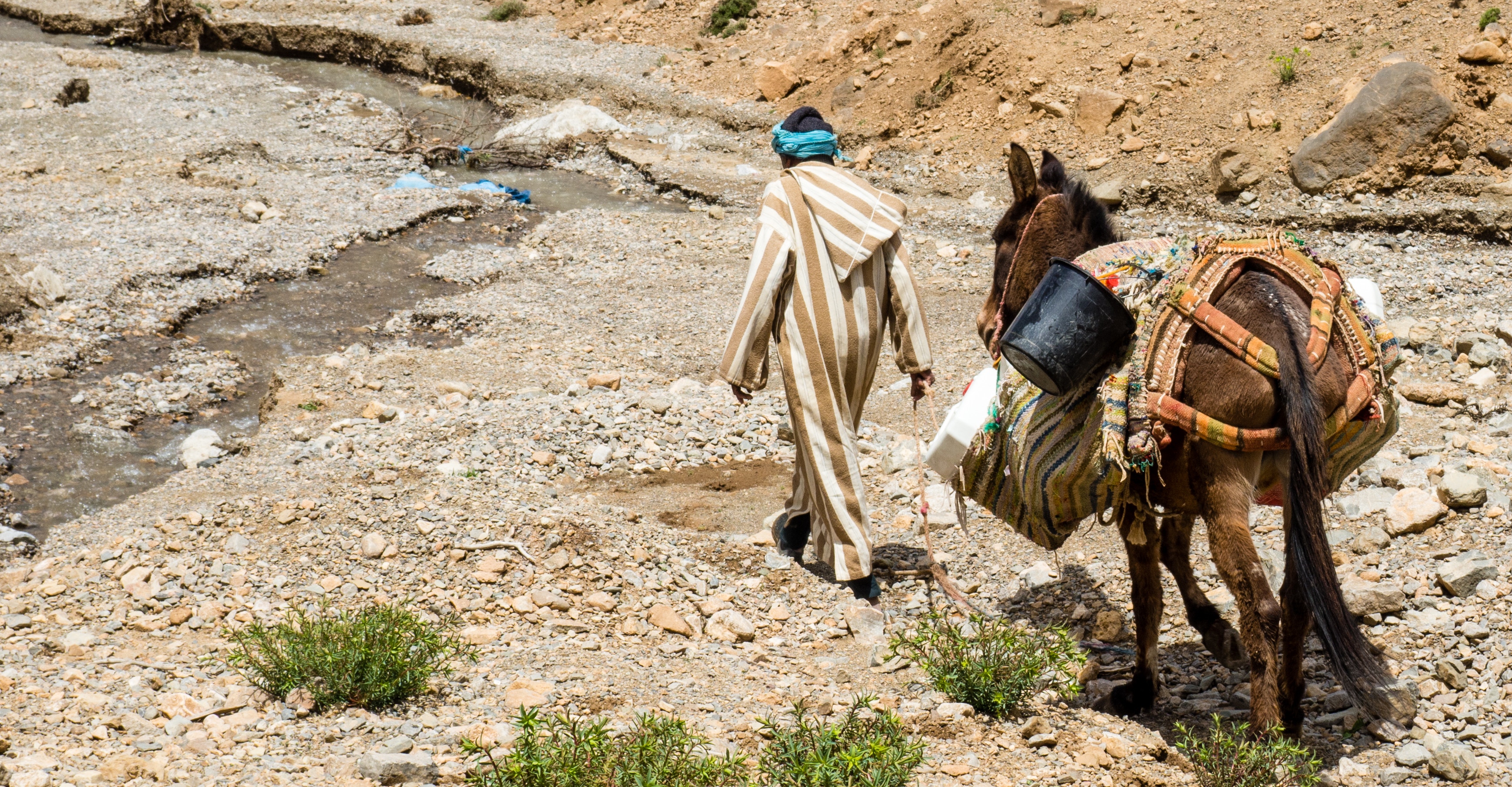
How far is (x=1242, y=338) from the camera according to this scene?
127 inches

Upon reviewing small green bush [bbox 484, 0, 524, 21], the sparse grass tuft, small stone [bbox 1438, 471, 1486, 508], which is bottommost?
small stone [bbox 1438, 471, 1486, 508]

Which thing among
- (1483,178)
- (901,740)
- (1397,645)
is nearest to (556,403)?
(901,740)

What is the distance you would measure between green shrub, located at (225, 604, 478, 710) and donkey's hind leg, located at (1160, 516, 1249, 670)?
253 centimetres

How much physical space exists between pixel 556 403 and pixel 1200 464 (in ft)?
13.2

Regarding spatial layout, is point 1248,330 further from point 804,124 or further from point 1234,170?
point 1234,170

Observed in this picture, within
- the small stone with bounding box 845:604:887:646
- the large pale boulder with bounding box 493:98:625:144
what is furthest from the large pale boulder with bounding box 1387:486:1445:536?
the large pale boulder with bounding box 493:98:625:144

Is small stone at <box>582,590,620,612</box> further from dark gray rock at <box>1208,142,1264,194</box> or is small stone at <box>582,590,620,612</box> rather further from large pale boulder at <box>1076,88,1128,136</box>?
large pale boulder at <box>1076,88,1128,136</box>

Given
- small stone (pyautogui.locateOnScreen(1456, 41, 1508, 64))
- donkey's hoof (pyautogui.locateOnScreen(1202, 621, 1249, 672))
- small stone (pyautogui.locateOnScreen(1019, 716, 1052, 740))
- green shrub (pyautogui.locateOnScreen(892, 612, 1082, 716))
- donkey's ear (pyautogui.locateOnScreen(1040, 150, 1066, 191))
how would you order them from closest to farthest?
small stone (pyautogui.locateOnScreen(1019, 716, 1052, 740))
green shrub (pyautogui.locateOnScreen(892, 612, 1082, 716))
donkey's ear (pyautogui.locateOnScreen(1040, 150, 1066, 191))
donkey's hoof (pyautogui.locateOnScreen(1202, 621, 1249, 672))
small stone (pyautogui.locateOnScreen(1456, 41, 1508, 64))

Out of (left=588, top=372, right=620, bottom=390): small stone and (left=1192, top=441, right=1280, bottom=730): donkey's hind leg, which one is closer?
(left=1192, top=441, right=1280, bottom=730): donkey's hind leg

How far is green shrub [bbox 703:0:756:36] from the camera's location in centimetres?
1688

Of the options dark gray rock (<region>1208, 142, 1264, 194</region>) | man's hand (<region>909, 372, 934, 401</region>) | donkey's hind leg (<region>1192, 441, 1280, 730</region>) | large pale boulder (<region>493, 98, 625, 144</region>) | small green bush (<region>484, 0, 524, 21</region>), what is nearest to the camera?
donkey's hind leg (<region>1192, 441, 1280, 730</region>)

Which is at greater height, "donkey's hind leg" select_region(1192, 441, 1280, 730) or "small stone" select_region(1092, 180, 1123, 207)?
"donkey's hind leg" select_region(1192, 441, 1280, 730)

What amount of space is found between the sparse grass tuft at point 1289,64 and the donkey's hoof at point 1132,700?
868 cm

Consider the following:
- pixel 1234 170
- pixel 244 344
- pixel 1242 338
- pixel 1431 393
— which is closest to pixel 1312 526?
pixel 1242 338
